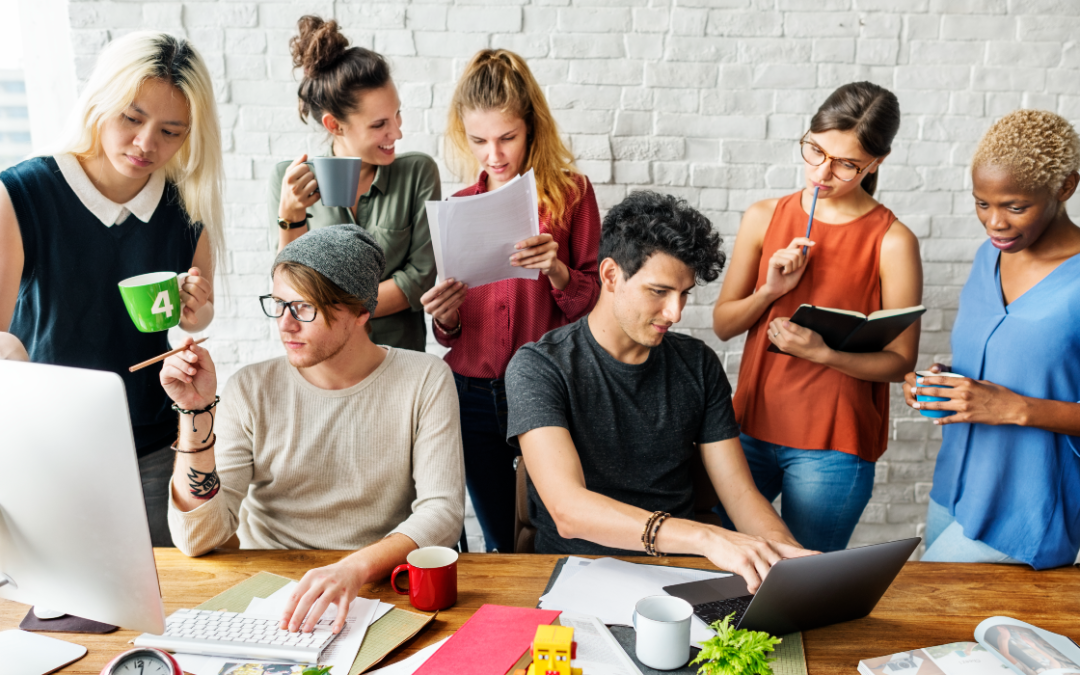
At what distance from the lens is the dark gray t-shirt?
1.69 m

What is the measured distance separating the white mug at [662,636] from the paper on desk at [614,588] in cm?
7

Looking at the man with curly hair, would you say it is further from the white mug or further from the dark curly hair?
the white mug

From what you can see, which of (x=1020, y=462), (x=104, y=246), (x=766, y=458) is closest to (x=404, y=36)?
(x=104, y=246)

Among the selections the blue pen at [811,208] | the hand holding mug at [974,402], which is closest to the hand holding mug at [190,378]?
the blue pen at [811,208]

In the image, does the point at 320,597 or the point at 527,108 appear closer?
the point at 320,597

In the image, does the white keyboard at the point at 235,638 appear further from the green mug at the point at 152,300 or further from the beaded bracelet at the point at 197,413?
the green mug at the point at 152,300

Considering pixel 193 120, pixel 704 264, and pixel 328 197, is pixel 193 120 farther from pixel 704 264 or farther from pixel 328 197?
pixel 704 264

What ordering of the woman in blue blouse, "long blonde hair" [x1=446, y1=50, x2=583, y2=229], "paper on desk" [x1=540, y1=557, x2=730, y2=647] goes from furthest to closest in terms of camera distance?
"long blonde hair" [x1=446, y1=50, x2=583, y2=229] < the woman in blue blouse < "paper on desk" [x1=540, y1=557, x2=730, y2=647]

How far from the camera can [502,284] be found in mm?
2123

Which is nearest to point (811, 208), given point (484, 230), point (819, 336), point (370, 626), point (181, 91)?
point (819, 336)

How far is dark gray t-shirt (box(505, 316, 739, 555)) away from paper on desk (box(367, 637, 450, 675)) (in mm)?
540

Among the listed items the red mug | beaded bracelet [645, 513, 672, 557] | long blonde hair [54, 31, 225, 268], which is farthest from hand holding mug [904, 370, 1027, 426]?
long blonde hair [54, 31, 225, 268]

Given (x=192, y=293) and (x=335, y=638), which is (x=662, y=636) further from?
(x=192, y=293)

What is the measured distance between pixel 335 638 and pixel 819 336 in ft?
4.19
